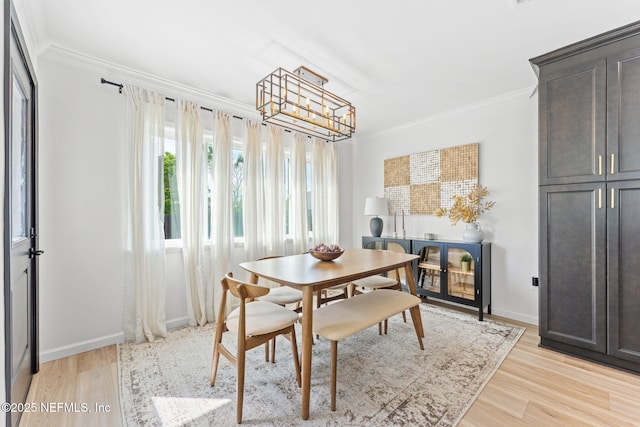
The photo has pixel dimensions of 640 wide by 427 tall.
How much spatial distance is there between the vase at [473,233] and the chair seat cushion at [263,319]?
7.74ft

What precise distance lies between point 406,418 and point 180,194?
104 inches

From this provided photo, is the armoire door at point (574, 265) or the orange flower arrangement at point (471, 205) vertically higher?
the orange flower arrangement at point (471, 205)

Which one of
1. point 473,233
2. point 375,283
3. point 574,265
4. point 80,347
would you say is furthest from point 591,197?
point 80,347

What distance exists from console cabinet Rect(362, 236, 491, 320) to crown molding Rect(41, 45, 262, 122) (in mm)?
2695

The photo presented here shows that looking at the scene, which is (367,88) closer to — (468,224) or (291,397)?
(468,224)

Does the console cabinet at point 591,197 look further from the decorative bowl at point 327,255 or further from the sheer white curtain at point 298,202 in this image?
the sheer white curtain at point 298,202

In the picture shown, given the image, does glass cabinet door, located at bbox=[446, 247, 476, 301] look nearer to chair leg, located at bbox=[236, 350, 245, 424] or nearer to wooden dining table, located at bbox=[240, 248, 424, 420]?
wooden dining table, located at bbox=[240, 248, 424, 420]

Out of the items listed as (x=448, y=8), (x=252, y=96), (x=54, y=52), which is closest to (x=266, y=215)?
(x=252, y=96)

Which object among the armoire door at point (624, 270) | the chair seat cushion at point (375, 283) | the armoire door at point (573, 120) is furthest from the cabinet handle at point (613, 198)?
the chair seat cushion at point (375, 283)

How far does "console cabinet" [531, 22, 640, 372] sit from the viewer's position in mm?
1974

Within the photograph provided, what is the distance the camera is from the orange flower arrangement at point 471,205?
327 cm

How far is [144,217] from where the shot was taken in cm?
261

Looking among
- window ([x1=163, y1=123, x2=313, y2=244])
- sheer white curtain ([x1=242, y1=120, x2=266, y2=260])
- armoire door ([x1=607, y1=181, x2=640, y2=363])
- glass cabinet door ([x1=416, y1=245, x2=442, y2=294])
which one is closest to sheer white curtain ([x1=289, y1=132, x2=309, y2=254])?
window ([x1=163, y1=123, x2=313, y2=244])

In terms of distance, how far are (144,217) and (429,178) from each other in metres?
3.35
